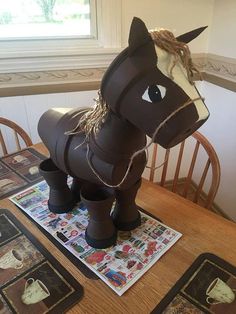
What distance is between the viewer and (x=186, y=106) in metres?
0.43

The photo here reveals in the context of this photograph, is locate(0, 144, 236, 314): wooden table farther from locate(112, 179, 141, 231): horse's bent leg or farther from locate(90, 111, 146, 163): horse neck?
locate(90, 111, 146, 163): horse neck

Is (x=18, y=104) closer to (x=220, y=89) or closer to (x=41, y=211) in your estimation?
(x=41, y=211)

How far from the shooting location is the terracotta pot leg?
64cm

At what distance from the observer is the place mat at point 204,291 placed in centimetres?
55

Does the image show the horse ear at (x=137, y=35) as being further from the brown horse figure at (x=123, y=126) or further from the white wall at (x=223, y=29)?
the white wall at (x=223, y=29)

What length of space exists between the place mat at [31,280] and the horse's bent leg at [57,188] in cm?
11

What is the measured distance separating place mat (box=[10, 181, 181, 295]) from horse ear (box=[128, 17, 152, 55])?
Result: 485mm

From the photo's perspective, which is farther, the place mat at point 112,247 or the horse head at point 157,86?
the place mat at point 112,247

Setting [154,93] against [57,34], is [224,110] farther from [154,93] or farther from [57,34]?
[154,93]

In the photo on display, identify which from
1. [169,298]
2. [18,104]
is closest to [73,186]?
[169,298]

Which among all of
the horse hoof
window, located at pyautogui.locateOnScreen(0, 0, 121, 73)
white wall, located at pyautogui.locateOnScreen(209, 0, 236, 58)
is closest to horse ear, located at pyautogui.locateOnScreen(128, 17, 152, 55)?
the horse hoof

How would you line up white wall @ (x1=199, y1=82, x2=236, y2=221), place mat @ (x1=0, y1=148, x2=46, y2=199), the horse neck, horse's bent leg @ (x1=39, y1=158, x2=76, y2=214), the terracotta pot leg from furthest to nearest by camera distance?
white wall @ (x1=199, y1=82, x2=236, y2=221)
place mat @ (x1=0, y1=148, x2=46, y2=199)
horse's bent leg @ (x1=39, y1=158, x2=76, y2=214)
the terracotta pot leg
the horse neck

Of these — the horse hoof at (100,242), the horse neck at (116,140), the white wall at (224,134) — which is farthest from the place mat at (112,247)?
the white wall at (224,134)

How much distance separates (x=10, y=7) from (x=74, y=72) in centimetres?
45
